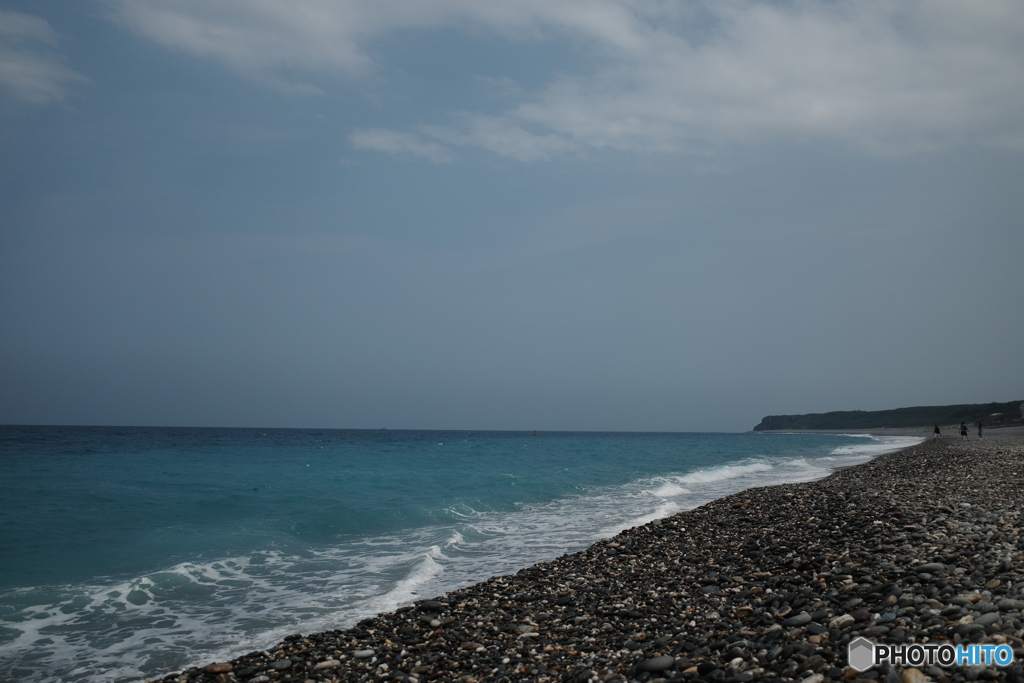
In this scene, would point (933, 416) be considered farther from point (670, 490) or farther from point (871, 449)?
point (670, 490)

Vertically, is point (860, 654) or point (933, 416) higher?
point (860, 654)

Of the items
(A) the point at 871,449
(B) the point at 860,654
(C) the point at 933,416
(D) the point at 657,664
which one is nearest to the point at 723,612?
(D) the point at 657,664

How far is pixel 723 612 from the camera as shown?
6730 mm

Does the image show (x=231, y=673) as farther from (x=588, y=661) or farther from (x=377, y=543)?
(x=377, y=543)

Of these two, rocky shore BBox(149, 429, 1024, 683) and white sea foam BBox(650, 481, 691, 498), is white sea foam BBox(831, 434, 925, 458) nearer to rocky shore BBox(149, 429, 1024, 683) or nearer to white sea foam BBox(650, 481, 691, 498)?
white sea foam BBox(650, 481, 691, 498)

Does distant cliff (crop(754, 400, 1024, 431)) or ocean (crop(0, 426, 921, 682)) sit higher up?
ocean (crop(0, 426, 921, 682))

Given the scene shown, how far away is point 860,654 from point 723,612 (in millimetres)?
2080

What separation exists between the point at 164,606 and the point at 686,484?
71.3ft

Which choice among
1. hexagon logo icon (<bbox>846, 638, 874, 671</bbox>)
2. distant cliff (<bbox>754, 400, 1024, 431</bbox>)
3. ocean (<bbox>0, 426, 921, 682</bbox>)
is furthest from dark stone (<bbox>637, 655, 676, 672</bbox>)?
distant cliff (<bbox>754, 400, 1024, 431</bbox>)

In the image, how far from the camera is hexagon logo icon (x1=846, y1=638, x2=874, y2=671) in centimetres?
460

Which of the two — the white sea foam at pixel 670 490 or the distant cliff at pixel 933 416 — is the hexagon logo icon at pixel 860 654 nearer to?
the white sea foam at pixel 670 490

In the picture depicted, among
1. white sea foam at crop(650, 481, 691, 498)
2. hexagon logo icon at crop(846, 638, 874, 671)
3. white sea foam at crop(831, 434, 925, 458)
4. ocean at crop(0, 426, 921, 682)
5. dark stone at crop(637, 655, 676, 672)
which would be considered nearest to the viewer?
hexagon logo icon at crop(846, 638, 874, 671)

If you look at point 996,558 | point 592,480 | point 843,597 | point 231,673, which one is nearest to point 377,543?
point 231,673

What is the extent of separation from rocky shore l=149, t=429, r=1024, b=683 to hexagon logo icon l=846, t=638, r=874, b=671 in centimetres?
8
